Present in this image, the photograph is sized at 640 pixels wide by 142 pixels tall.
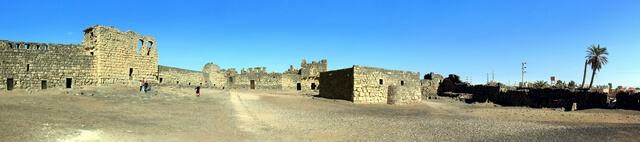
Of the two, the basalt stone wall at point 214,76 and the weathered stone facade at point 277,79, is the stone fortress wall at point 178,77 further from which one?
the weathered stone facade at point 277,79

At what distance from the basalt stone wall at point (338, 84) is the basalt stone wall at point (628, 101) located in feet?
58.4

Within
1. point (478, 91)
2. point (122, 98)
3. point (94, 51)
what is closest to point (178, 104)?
point (122, 98)

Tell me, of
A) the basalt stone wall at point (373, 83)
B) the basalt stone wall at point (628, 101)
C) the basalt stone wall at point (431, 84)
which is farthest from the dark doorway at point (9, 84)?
the basalt stone wall at point (628, 101)

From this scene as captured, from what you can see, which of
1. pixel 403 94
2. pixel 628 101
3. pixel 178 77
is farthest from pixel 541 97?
pixel 178 77

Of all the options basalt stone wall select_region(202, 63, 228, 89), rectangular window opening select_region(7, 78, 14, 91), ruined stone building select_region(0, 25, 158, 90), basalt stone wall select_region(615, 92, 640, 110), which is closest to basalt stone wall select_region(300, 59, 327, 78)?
basalt stone wall select_region(202, 63, 228, 89)

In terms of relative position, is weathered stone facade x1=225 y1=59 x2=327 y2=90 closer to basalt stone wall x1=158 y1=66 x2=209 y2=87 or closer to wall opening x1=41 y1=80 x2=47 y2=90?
→ basalt stone wall x1=158 y1=66 x2=209 y2=87

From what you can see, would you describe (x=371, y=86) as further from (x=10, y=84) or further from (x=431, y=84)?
(x=431, y=84)

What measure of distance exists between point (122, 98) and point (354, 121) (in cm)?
1102

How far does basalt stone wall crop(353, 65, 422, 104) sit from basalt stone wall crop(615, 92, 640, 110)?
544 inches

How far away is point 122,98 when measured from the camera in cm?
1761

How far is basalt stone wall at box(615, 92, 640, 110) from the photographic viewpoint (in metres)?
24.2

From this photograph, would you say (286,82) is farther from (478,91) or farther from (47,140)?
(47,140)

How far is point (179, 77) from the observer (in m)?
32.8

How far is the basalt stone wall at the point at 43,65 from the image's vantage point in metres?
19.2
